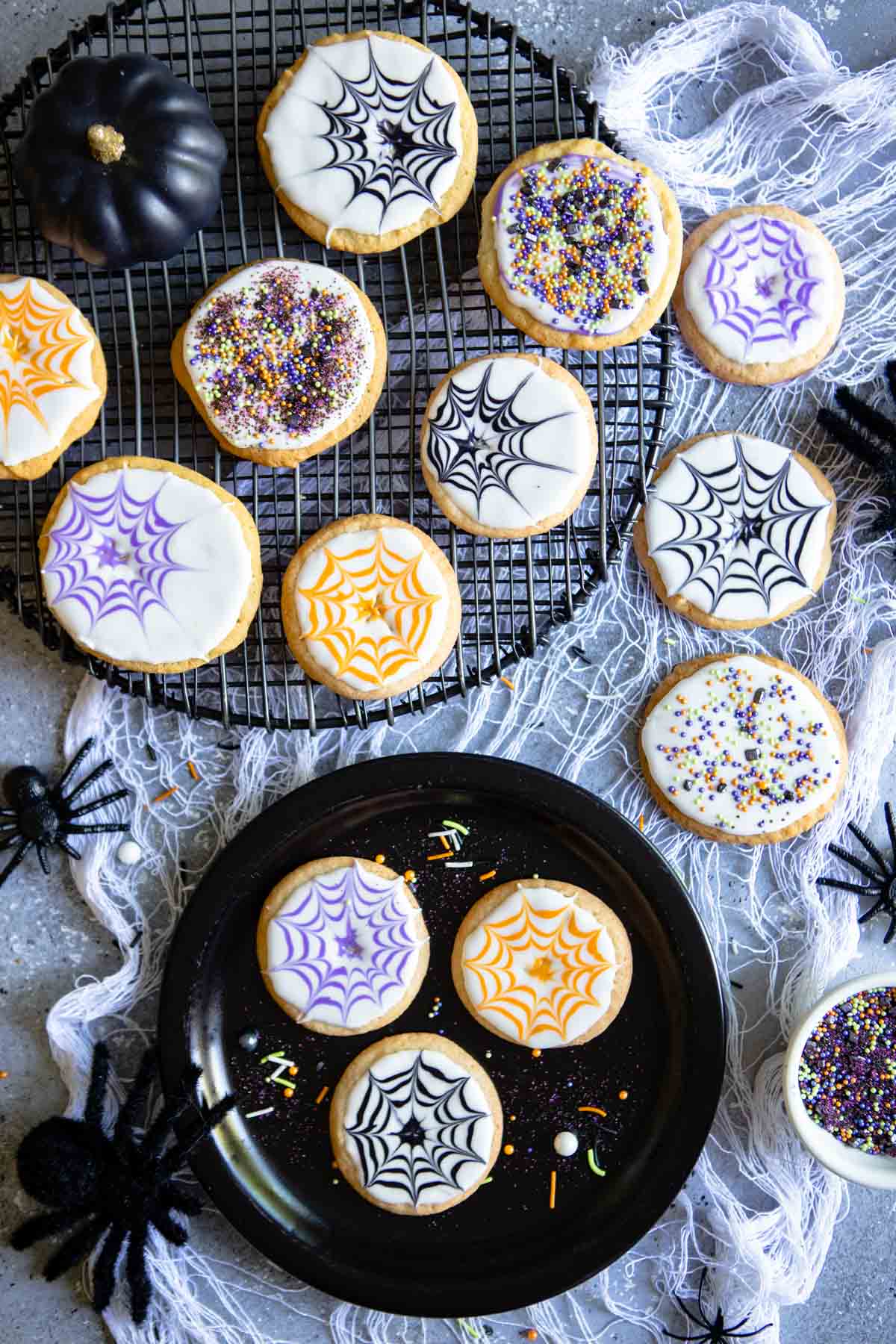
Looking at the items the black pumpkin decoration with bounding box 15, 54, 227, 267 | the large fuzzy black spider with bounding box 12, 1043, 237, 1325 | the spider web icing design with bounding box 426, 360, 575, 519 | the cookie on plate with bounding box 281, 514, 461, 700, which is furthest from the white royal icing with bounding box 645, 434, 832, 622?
the large fuzzy black spider with bounding box 12, 1043, 237, 1325

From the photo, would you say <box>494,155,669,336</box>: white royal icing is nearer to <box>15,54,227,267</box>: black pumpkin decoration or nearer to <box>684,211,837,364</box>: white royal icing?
<box>684,211,837,364</box>: white royal icing

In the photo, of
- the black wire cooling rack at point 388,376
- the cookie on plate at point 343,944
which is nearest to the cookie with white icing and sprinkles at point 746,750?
the black wire cooling rack at point 388,376

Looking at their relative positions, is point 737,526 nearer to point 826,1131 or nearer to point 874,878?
point 874,878

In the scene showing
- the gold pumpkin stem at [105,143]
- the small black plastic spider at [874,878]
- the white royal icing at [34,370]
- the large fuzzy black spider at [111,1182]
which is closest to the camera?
the gold pumpkin stem at [105,143]

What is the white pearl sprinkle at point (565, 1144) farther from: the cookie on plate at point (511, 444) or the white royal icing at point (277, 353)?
the white royal icing at point (277, 353)

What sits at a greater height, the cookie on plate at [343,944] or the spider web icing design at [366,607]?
the spider web icing design at [366,607]

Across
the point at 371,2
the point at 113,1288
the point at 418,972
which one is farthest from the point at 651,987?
the point at 371,2

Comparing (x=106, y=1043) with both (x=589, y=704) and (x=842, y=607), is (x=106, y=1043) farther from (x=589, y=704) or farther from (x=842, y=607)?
(x=842, y=607)
